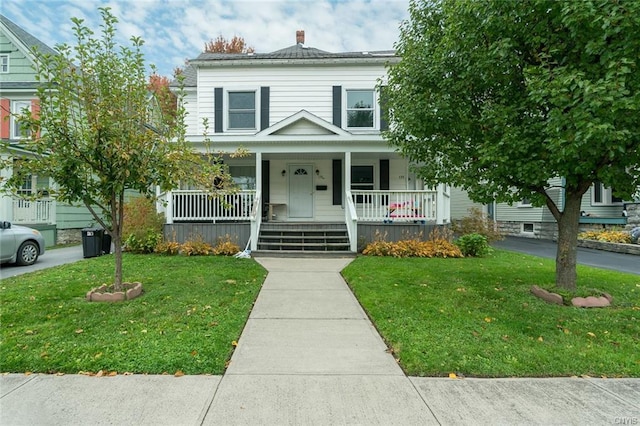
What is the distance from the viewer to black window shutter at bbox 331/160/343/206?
11906 mm

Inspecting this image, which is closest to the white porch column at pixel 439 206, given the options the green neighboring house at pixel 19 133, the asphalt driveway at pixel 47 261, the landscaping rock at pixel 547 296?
the landscaping rock at pixel 547 296

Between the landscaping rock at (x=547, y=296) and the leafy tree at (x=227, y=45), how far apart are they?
26042mm

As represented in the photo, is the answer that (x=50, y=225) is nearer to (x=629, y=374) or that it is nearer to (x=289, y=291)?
(x=289, y=291)

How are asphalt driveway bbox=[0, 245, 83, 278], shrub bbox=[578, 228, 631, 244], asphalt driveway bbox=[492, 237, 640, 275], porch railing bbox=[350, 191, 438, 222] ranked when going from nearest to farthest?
1. asphalt driveway bbox=[0, 245, 83, 278]
2. asphalt driveway bbox=[492, 237, 640, 275]
3. porch railing bbox=[350, 191, 438, 222]
4. shrub bbox=[578, 228, 631, 244]

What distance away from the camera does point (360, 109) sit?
12.2 m

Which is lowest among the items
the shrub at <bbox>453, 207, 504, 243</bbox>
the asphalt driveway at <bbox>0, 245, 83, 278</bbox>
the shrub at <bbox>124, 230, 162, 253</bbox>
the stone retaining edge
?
the asphalt driveway at <bbox>0, 245, 83, 278</bbox>

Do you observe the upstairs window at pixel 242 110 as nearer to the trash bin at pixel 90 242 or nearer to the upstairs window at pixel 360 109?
the upstairs window at pixel 360 109

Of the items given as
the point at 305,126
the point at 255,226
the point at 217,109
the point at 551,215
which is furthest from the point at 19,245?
the point at 551,215

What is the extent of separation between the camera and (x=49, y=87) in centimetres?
430

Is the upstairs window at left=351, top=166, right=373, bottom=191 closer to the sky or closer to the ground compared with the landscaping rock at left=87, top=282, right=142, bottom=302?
closer to the sky

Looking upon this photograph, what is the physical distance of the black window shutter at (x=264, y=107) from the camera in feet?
39.6

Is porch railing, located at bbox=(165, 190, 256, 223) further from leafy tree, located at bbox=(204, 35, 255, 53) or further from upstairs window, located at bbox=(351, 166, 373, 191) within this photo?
leafy tree, located at bbox=(204, 35, 255, 53)

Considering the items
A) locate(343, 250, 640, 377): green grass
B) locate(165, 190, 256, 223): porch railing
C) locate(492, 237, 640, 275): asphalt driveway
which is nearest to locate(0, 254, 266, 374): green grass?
locate(343, 250, 640, 377): green grass

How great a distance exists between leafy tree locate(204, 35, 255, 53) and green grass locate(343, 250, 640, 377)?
24355 millimetres
